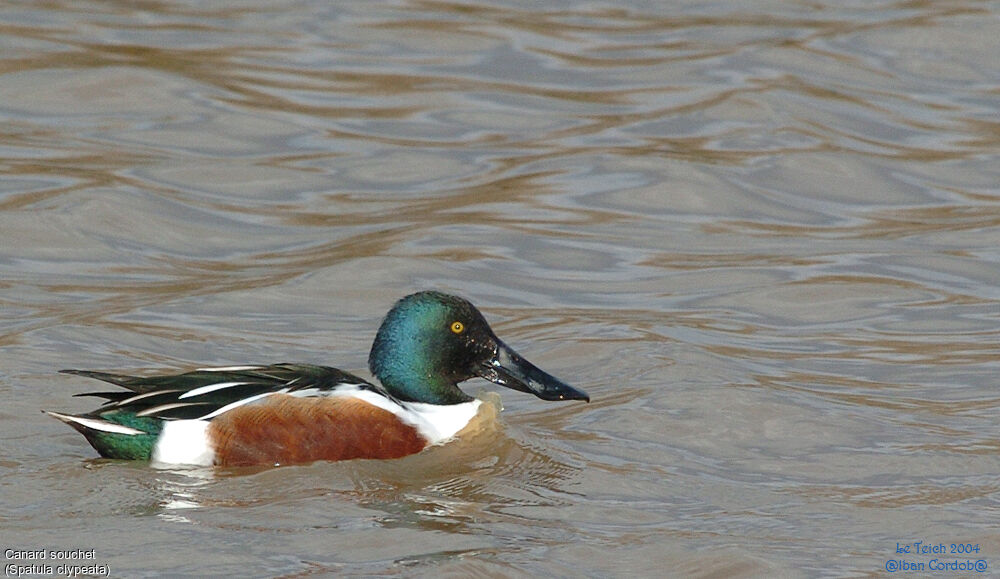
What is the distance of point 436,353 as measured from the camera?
748 cm

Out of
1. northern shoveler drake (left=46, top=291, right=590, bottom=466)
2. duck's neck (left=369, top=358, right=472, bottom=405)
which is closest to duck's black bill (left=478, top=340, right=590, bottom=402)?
duck's neck (left=369, top=358, right=472, bottom=405)

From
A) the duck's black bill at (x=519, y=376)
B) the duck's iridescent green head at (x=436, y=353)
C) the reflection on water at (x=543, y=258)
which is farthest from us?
the duck's black bill at (x=519, y=376)

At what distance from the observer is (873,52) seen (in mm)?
14555

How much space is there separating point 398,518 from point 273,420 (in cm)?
79

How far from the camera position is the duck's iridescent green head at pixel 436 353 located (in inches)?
292

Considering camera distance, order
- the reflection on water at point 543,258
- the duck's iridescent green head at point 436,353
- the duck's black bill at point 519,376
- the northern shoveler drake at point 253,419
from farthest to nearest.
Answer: the duck's black bill at point 519,376, the duck's iridescent green head at point 436,353, the northern shoveler drake at point 253,419, the reflection on water at point 543,258

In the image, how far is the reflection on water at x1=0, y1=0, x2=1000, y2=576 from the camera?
6.51 metres

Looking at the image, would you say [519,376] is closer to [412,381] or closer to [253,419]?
[412,381]

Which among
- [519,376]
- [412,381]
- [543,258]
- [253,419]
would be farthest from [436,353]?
[543,258]

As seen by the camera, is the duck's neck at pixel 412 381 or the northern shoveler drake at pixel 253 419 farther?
the duck's neck at pixel 412 381

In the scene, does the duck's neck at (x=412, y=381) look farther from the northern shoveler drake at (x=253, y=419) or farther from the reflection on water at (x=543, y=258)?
the reflection on water at (x=543, y=258)

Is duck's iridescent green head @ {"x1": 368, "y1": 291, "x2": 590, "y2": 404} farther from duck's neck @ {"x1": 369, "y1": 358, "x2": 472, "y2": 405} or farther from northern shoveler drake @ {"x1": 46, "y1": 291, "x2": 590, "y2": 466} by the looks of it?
northern shoveler drake @ {"x1": 46, "y1": 291, "x2": 590, "y2": 466}

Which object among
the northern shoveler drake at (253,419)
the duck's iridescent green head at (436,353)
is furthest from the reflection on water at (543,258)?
the duck's iridescent green head at (436,353)

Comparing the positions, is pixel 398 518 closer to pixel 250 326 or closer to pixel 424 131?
pixel 250 326
